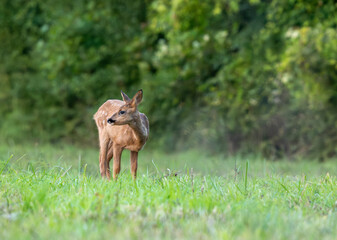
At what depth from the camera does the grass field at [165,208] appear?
4.07 m

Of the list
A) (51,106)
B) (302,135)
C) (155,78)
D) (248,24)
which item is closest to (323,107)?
(302,135)

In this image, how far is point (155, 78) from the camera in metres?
18.1

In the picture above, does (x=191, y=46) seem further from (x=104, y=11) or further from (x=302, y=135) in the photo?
(x=302, y=135)

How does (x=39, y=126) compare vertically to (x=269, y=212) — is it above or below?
below

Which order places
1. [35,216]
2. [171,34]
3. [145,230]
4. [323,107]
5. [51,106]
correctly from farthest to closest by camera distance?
[51,106], [171,34], [323,107], [35,216], [145,230]

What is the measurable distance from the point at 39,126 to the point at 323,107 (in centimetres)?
992

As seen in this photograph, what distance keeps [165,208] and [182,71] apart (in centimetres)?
1297

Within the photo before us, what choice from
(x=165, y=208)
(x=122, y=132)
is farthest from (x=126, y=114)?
(x=165, y=208)

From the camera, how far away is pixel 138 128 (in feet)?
22.4

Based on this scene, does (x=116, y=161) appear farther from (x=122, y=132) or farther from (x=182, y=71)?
(x=182, y=71)

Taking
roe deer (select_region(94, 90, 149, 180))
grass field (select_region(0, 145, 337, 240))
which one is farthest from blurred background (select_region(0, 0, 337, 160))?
grass field (select_region(0, 145, 337, 240))

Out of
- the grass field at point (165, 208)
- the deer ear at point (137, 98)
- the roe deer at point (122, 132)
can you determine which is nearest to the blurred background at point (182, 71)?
the roe deer at point (122, 132)

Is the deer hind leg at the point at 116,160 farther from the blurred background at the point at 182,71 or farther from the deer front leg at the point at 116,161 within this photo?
the blurred background at the point at 182,71

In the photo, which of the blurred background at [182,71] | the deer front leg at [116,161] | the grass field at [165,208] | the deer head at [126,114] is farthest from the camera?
the blurred background at [182,71]
